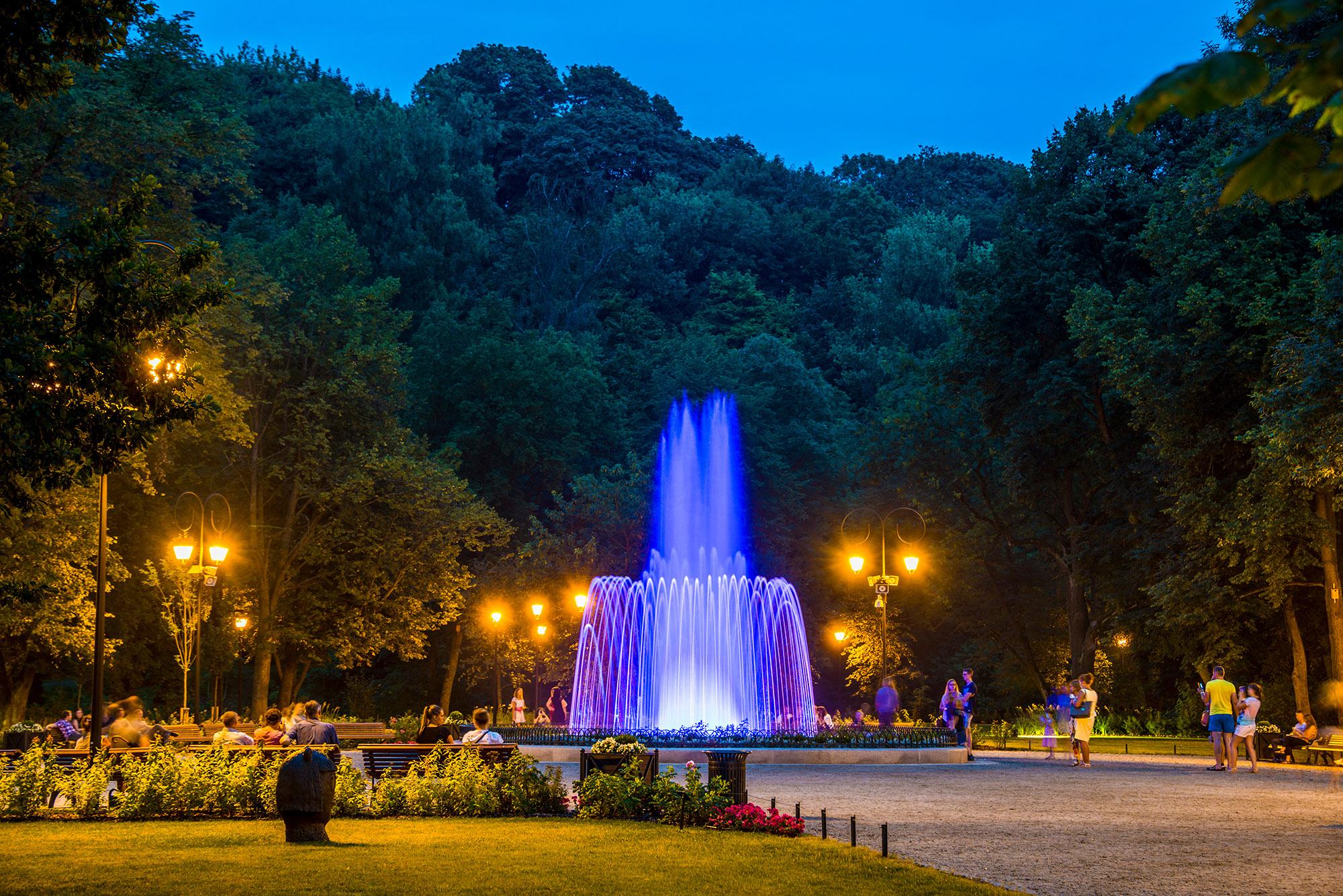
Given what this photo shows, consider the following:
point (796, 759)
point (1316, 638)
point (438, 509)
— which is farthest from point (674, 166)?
point (796, 759)

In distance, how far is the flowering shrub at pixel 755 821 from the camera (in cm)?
1455

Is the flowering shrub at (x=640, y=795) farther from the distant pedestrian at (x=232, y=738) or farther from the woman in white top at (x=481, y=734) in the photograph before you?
the distant pedestrian at (x=232, y=738)

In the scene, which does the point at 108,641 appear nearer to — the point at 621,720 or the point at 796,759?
the point at 621,720

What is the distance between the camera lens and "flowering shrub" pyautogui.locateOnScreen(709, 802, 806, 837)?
47.7ft

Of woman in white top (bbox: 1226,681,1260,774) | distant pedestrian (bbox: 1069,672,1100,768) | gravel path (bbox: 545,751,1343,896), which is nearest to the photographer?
gravel path (bbox: 545,751,1343,896)

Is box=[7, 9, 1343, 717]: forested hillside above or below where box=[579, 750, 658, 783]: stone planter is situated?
above

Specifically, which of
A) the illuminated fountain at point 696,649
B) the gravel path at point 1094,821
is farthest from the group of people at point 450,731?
the illuminated fountain at point 696,649

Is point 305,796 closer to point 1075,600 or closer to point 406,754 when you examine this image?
point 406,754

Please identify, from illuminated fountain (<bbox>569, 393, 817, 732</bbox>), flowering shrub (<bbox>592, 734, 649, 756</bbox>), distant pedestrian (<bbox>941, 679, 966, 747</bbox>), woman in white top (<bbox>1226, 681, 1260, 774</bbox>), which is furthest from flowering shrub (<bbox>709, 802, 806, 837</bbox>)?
distant pedestrian (<bbox>941, 679, 966, 747</bbox>)

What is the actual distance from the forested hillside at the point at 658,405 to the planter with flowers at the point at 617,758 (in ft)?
22.6

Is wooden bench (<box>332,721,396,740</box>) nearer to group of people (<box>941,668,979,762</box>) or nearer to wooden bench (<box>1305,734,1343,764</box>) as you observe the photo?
group of people (<box>941,668,979,762</box>)

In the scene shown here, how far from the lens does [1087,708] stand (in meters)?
→ 27.8

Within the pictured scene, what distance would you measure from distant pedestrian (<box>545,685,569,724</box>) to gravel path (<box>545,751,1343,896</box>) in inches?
861

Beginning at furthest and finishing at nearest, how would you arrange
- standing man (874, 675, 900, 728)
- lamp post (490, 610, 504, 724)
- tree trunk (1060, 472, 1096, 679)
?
1. lamp post (490, 610, 504, 724)
2. tree trunk (1060, 472, 1096, 679)
3. standing man (874, 675, 900, 728)
